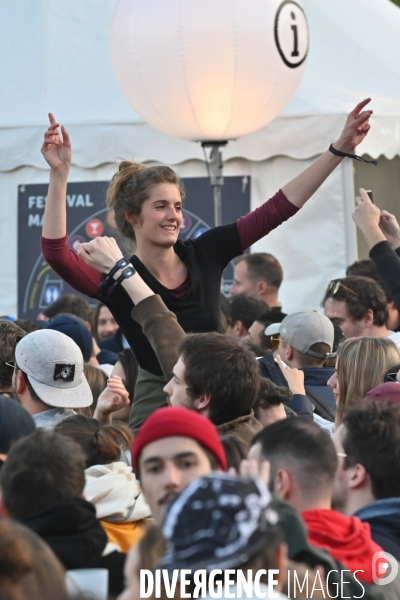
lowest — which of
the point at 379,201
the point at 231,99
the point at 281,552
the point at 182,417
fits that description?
the point at 281,552

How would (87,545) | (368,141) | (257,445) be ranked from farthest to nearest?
1. (368,141)
2. (257,445)
3. (87,545)

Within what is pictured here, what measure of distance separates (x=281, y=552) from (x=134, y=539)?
1.19 metres

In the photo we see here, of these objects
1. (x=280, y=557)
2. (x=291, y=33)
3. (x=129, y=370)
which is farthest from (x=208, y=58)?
(x=280, y=557)

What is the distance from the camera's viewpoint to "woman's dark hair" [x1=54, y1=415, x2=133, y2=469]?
3.00 meters

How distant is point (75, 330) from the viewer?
5.28 m

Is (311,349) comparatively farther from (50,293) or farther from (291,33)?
(50,293)

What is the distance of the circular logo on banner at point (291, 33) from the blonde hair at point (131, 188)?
115 inches

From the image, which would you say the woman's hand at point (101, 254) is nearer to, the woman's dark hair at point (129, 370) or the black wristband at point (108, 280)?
the black wristband at point (108, 280)

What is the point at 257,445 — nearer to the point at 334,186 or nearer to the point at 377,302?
the point at 377,302

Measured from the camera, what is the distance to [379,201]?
27.5 ft

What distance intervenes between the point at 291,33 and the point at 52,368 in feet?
11.9

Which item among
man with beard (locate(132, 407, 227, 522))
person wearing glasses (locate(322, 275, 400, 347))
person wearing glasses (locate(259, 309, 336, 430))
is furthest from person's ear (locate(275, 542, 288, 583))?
person wearing glasses (locate(322, 275, 400, 347))

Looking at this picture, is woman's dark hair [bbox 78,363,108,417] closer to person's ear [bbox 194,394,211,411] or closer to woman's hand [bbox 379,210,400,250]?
person's ear [bbox 194,394,211,411]

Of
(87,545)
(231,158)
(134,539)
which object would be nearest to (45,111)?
(231,158)
